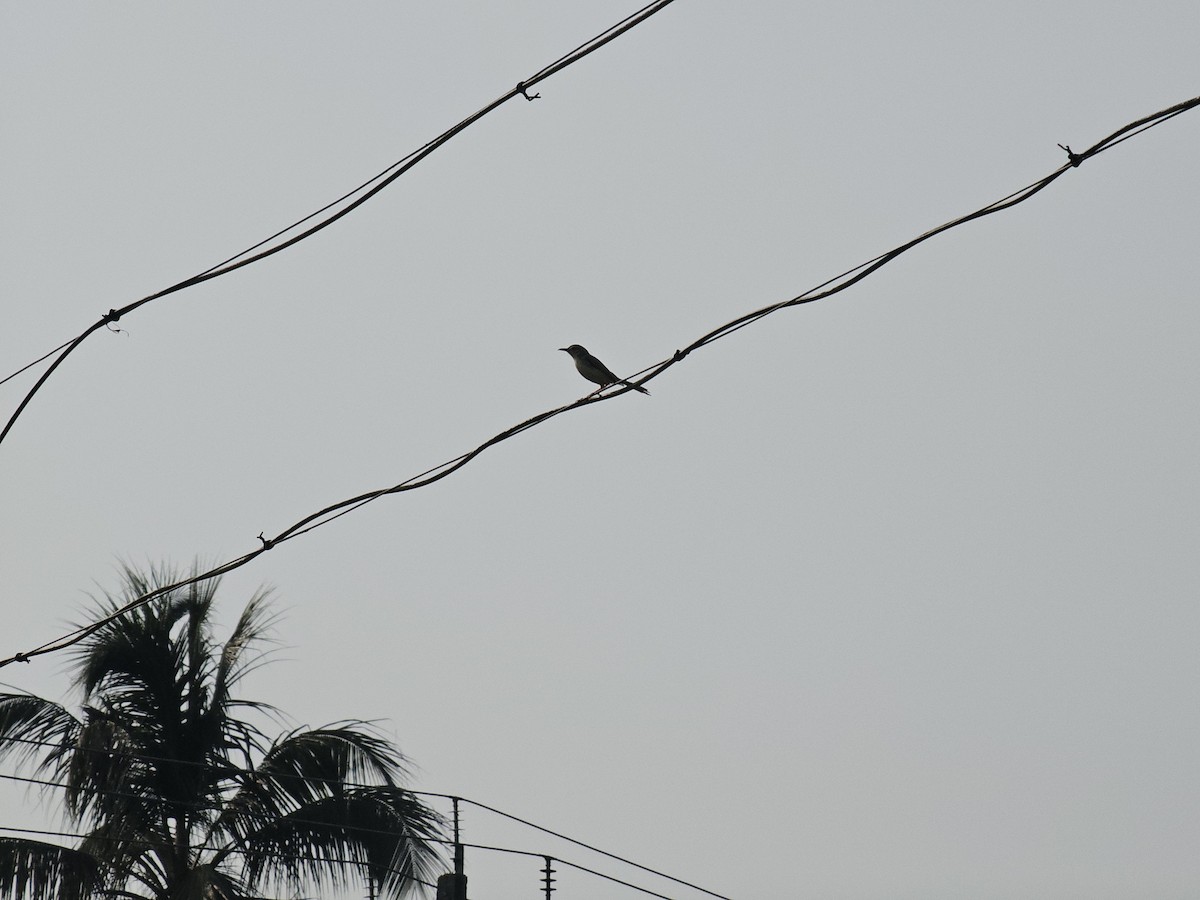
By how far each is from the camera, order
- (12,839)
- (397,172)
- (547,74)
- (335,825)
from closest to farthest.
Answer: (547,74), (397,172), (12,839), (335,825)

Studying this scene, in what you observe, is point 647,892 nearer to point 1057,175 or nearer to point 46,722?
point 46,722

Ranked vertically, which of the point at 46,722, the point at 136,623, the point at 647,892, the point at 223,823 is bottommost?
the point at 647,892

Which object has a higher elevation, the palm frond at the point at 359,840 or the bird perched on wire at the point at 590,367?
the bird perched on wire at the point at 590,367

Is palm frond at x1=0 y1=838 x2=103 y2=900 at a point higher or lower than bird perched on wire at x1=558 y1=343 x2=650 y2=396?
lower

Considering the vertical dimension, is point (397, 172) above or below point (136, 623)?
below

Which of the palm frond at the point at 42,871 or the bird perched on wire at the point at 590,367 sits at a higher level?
the bird perched on wire at the point at 590,367

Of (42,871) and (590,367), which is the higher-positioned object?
(590,367)

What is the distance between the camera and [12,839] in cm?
1316

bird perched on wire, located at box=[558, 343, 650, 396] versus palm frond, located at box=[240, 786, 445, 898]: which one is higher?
bird perched on wire, located at box=[558, 343, 650, 396]

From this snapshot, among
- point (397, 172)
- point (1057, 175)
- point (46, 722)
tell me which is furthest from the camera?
point (46, 722)

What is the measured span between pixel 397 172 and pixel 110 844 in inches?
386

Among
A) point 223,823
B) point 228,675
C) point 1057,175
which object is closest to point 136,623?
point 228,675

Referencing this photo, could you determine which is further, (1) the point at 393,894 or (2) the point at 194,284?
(1) the point at 393,894

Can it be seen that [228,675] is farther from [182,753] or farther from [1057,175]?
[1057,175]
